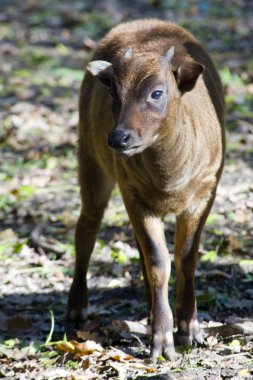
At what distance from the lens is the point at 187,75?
5867 millimetres

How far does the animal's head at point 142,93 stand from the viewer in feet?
18.2

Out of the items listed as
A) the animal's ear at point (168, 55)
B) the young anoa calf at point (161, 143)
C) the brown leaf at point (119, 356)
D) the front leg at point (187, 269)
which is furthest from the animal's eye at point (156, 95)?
the brown leaf at point (119, 356)

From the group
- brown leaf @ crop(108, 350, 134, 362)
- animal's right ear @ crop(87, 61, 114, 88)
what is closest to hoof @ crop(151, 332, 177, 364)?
brown leaf @ crop(108, 350, 134, 362)

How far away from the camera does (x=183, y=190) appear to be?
243 inches

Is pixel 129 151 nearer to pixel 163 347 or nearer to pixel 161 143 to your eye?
pixel 161 143

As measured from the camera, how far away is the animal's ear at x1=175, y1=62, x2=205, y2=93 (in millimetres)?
5789

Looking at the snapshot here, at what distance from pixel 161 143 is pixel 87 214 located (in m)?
1.72

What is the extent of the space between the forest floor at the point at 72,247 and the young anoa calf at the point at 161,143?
0.33 metres

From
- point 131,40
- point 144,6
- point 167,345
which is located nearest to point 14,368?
point 167,345

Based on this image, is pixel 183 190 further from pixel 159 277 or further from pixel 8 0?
pixel 8 0

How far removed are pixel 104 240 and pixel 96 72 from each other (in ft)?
9.27

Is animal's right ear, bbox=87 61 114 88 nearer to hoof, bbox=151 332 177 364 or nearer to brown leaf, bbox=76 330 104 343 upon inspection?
hoof, bbox=151 332 177 364

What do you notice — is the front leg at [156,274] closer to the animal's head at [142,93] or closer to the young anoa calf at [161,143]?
the young anoa calf at [161,143]

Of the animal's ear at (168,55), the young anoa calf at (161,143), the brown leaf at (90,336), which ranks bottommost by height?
the brown leaf at (90,336)
